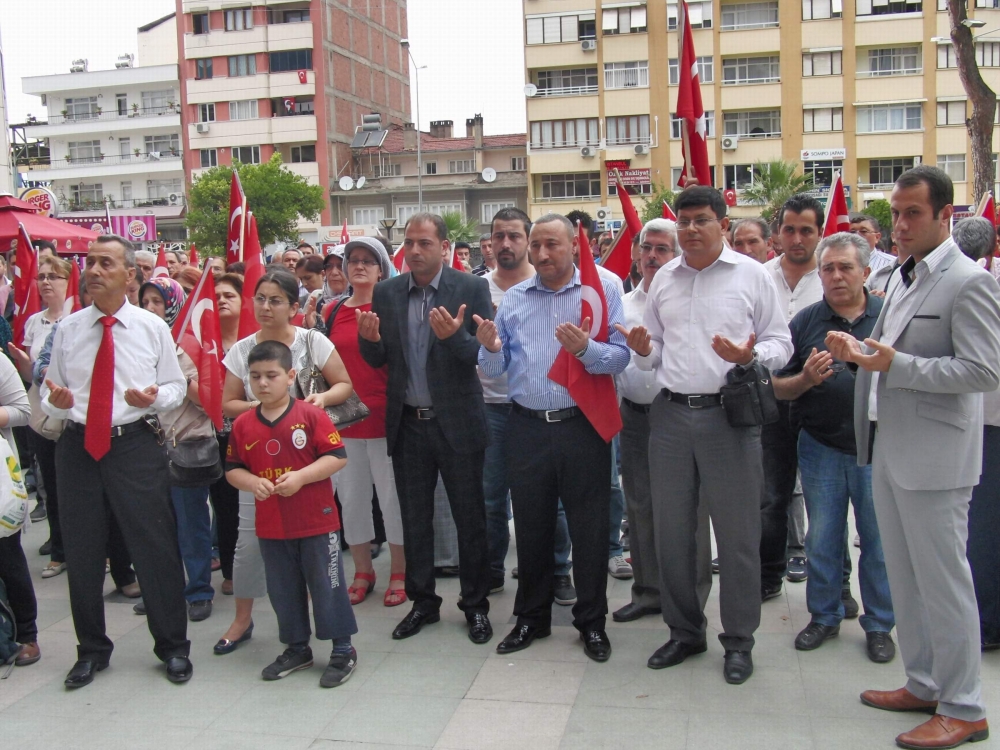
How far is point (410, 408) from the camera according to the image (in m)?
5.23

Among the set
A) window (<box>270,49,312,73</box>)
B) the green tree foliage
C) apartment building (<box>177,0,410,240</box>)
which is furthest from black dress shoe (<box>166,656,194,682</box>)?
window (<box>270,49,312,73</box>)

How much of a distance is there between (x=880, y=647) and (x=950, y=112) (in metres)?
45.9

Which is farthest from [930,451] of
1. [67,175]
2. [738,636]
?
[67,175]

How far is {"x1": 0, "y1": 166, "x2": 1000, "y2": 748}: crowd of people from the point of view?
3811 mm

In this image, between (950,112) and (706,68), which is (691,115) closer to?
(706,68)

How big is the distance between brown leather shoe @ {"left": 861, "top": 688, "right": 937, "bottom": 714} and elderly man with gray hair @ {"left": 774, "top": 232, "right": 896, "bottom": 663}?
546 millimetres

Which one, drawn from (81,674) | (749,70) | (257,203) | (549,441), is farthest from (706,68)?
(81,674)

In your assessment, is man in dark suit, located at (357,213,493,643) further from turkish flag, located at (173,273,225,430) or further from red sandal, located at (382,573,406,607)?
turkish flag, located at (173,273,225,430)

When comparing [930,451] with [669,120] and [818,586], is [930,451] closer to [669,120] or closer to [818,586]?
[818,586]

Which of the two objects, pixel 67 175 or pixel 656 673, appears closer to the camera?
pixel 656 673

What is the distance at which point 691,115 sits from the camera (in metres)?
6.17

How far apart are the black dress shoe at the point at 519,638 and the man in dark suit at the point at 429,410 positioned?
192mm

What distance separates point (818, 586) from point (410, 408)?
2.37 m

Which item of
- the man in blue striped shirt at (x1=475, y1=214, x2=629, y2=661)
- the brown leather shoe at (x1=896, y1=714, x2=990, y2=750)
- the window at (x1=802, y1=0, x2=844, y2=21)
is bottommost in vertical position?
the brown leather shoe at (x1=896, y1=714, x2=990, y2=750)
